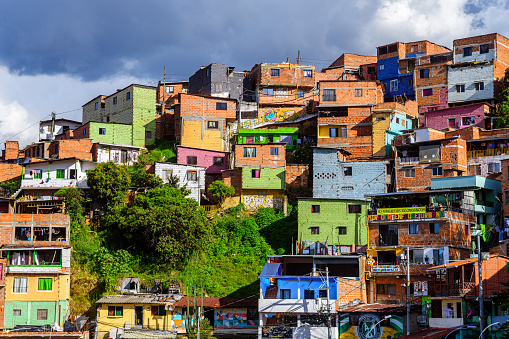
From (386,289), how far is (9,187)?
34.4 m

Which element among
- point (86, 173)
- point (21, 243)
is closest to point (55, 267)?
point (21, 243)

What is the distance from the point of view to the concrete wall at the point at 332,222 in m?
62.2

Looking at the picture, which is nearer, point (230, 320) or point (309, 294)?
point (309, 294)

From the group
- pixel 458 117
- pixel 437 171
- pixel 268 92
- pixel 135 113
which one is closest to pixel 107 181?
pixel 135 113

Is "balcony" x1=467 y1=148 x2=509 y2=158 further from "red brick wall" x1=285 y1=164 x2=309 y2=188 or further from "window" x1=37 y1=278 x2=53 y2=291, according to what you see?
"window" x1=37 y1=278 x2=53 y2=291

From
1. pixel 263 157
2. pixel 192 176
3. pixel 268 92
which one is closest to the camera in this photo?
pixel 192 176

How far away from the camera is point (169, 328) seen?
5603 cm

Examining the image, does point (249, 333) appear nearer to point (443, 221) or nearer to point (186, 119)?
point (443, 221)

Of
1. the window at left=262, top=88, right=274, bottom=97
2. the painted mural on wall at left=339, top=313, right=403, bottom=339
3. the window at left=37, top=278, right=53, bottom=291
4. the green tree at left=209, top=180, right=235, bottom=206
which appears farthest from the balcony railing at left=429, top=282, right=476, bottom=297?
the window at left=262, top=88, right=274, bottom=97

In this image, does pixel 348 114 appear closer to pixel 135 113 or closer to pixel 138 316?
pixel 135 113

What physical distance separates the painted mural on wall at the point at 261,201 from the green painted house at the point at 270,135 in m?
10.7

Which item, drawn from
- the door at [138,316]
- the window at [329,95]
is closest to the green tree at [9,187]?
the door at [138,316]

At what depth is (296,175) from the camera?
70750 millimetres

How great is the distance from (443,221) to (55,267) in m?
29.5
